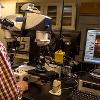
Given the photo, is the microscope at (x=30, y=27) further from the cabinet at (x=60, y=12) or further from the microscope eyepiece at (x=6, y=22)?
the cabinet at (x=60, y=12)

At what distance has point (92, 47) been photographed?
1.60 metres

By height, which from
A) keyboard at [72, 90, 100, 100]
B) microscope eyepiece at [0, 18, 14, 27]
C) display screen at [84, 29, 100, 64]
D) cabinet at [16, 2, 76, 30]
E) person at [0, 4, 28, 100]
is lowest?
keyboard at [72, 90, 100, 100]

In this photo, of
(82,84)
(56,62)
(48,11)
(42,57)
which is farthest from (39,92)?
(48,11)

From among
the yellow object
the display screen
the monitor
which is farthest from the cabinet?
the display screen

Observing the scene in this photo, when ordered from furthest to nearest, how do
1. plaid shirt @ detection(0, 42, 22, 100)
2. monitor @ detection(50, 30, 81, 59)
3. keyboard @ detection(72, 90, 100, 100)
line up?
monitor @ detection(50, 30, 81, 59), keyboard @ detection(72, 90, 100, 100), plaid shirt @ detection(0, 42, 22, 100)

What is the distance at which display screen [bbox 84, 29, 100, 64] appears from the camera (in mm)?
1576

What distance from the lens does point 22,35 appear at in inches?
68.2

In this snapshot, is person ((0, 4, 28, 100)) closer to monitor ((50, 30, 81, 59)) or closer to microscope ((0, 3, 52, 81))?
microscope ((0, 3, 52, 81))

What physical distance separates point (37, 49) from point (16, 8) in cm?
233

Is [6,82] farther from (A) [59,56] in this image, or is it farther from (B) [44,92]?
(A) [59,56]

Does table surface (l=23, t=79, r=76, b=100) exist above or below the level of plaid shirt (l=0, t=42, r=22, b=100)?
below

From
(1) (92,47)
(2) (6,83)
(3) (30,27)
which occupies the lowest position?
(2) (6,83)

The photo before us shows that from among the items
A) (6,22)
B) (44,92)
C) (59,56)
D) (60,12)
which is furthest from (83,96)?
(60,12)

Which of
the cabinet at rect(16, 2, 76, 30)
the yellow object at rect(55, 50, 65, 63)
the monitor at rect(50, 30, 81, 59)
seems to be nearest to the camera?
the yellow object at rect(55, 50, 65, 63)
